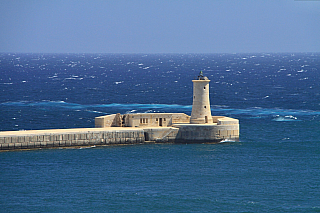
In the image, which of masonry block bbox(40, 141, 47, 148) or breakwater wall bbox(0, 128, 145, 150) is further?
masonry block bbox(40, 141, 47, 148)

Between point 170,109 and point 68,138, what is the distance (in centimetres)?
4092

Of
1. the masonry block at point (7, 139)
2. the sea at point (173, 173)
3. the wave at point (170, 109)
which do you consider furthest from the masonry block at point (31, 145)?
the wave at point (170, 109)

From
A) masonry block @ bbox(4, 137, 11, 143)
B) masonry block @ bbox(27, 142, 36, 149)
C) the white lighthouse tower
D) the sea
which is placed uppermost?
the white lighthouse tower

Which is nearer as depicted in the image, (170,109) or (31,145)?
(31,145)

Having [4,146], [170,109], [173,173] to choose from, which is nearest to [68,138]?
[4,146]

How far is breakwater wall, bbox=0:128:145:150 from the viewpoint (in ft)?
183

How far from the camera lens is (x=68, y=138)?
189 ft

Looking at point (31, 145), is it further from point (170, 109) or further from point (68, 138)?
point (170, 109)

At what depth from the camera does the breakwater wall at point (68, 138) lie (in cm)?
5588

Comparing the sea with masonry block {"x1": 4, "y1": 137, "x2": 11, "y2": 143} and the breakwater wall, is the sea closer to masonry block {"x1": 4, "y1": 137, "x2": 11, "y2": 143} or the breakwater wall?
the breakwater wall

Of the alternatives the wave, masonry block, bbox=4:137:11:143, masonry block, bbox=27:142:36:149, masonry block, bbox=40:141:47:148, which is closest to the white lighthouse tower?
masonry block, bbox=40:141:47:148

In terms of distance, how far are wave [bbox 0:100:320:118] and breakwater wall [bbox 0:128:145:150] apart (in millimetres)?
31226

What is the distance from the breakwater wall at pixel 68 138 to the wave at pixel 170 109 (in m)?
31.2

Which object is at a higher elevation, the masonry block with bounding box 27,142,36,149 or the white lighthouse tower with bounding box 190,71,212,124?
the white lighthouse tower with bounding box 190,71,212,124
